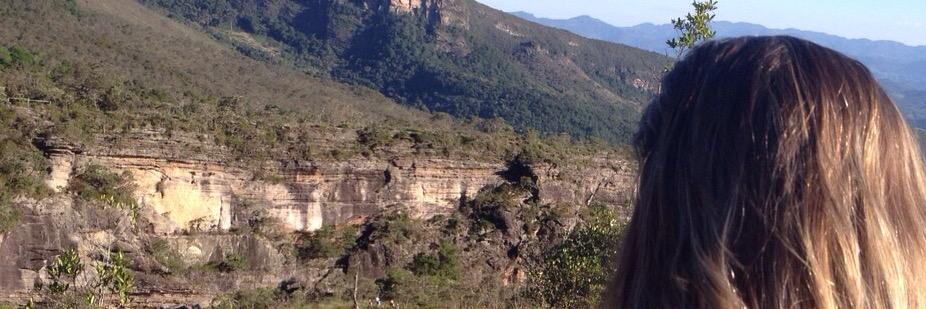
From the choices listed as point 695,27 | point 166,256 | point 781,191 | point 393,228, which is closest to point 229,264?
point 166,256

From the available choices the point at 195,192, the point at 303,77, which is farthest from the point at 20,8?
the point at 195,192

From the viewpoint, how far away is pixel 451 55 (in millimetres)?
67688

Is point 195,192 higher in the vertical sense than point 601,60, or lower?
lower

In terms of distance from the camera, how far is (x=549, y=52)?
222 ft

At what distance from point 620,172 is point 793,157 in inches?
1079

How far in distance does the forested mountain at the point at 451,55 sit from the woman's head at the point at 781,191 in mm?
49841

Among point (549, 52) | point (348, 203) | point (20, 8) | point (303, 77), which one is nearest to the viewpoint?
point (348, 203)

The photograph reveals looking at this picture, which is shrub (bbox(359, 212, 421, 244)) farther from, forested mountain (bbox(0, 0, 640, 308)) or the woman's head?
the woman's head

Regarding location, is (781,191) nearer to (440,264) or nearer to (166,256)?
(166,256)

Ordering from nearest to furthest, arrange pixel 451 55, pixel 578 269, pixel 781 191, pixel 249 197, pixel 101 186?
1. pixel 781 191
2. pixel 578 269
3. pixel 101 186
4. pixel 249 197
5. pixel 451 55

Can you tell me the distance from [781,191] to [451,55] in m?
67.2

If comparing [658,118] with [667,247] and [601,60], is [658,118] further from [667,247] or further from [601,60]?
[601,60]

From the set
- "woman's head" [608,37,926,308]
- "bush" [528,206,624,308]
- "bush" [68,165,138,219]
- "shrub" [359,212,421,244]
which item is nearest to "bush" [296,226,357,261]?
"shrub" [359,212,421,244]

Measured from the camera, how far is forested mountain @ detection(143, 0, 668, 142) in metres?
55.8
